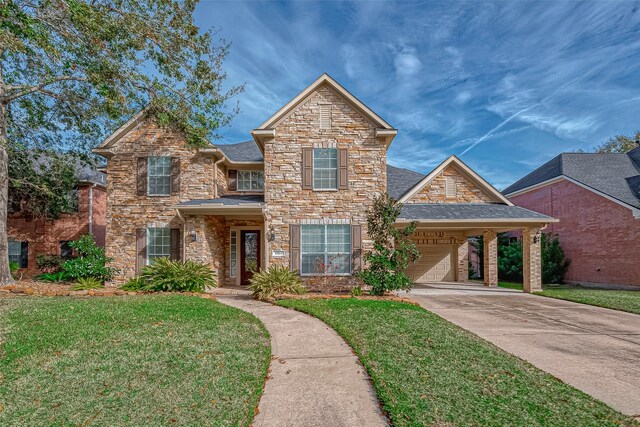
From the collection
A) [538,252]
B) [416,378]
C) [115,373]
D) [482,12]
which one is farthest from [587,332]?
[482,12]

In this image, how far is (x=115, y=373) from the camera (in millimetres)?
4156

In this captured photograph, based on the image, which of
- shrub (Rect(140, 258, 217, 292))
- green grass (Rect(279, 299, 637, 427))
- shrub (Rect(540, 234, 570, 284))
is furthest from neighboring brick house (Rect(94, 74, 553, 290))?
green grass (Rect(279, 299, 637, 427))

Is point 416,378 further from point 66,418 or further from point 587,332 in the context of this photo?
point 587,332

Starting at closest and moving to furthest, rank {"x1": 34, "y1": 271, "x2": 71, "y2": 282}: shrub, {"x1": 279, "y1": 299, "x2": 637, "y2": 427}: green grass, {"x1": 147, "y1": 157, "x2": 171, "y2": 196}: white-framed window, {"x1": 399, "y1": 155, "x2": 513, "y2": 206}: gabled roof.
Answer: {"x1": 279, "y1": 299, "x2": 637, "y2": 427}: green grass < {"x1": 147, "y1": 157, "x2": 171, "y2": 196}: white-framed window < {"x1": 34, "y1": 271, "x2": 71, "y2": 282}: shrub < {"x1": 399, "y1": 155, "x2": 513, "y2": 206}: gabled roof

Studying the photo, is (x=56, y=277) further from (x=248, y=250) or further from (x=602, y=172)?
(x=602, y=172)

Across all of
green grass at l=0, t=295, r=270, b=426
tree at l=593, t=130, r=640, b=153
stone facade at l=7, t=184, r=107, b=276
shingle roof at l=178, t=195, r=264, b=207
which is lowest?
green grass at l=0, t=295, r=270, b=426

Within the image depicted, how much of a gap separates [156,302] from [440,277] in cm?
1285

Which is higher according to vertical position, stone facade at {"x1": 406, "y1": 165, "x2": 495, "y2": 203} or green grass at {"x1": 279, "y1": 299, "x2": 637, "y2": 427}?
stone facade at {"x1": 406, "y1": 165, "x2": 495, "y2": 203}

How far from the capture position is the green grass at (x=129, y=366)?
3.26 m

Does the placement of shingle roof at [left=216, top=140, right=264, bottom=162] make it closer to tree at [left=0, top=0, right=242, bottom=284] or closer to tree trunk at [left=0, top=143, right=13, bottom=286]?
tree at [left=0, top=0, right=242, bottom=284]

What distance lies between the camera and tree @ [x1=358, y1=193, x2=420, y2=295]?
10.0 meters

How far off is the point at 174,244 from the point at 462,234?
13.0 m

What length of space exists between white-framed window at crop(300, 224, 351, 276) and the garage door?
6.01m

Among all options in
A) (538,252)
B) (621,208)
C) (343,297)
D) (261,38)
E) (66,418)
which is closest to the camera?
(66,418)
